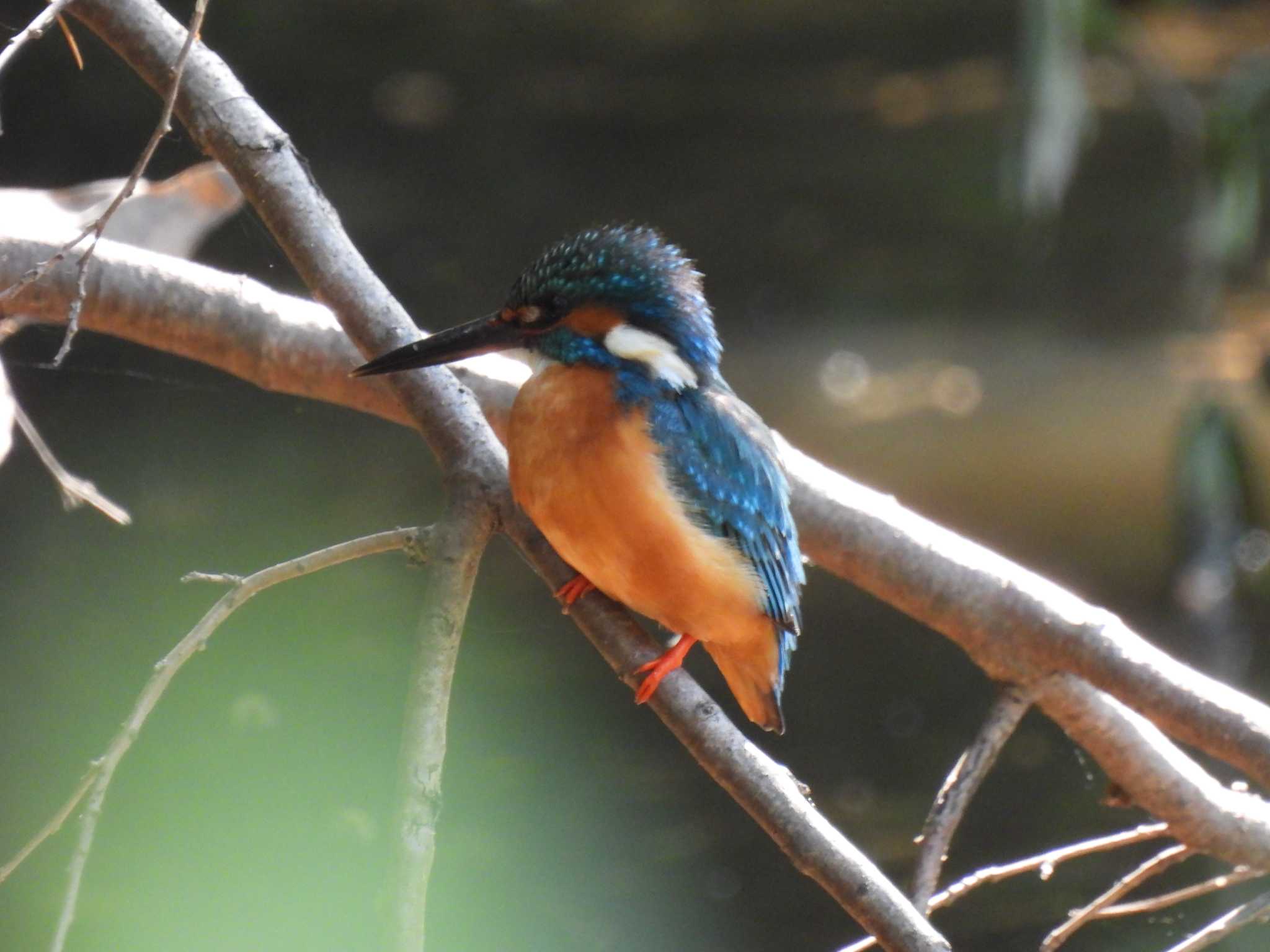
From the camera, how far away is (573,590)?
136cm

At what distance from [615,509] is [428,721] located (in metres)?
0.36

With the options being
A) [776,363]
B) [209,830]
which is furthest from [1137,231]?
[209,830]

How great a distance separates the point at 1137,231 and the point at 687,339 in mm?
6658

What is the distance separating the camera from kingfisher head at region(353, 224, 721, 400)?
1.48 meters

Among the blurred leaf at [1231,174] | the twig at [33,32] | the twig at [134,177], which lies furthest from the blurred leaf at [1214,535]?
the twig at [33,32]

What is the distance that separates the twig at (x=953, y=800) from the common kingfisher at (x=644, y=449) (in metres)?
0.24

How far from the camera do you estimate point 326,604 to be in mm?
3402

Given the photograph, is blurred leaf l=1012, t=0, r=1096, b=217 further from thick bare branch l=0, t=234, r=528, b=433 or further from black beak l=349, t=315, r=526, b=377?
black beak l=349, t=315, r=526, b=377

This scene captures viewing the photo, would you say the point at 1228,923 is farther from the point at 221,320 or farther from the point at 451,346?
the point at 221,320

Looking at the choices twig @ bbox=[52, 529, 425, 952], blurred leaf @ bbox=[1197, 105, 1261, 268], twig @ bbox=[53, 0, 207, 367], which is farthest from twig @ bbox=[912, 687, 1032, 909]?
blurred leaf @ bbox=[1197, 105, 1261, 268]

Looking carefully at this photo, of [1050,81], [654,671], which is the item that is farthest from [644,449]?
[1050,81]

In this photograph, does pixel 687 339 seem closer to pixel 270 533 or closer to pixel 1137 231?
pixel 270 533

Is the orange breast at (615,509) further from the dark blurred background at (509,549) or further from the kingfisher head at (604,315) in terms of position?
the dark blurred background at (509,549)

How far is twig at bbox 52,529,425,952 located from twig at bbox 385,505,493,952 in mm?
41
